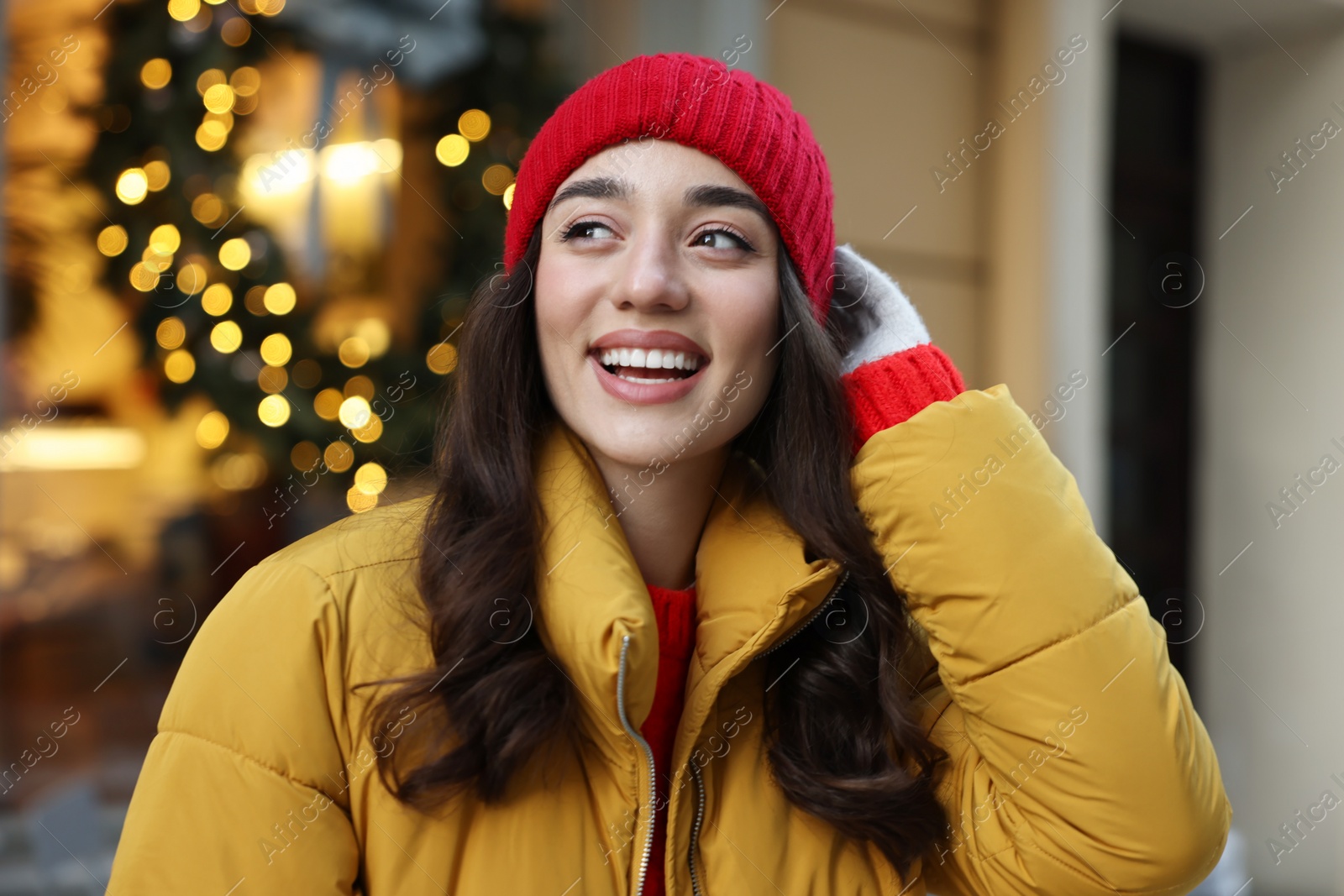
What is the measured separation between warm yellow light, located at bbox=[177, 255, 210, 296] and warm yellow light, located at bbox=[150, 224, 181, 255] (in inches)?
1.9

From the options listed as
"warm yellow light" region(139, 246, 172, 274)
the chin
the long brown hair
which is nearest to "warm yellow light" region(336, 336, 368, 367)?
"warm yellow light" region(139, 246, 172, 274)

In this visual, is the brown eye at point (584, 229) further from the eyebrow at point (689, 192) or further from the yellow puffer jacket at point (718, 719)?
the yellow puffer jacket at point (718, 719)

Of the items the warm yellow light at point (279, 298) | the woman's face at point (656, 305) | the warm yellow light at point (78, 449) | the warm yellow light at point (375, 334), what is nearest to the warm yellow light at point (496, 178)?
the warm yellow light at point (375, 334)

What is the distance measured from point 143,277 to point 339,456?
26.6 inches

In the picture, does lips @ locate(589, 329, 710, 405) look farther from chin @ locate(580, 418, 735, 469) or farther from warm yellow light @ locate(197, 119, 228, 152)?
warm yellow light @ locate(197, 119, 228, 152)

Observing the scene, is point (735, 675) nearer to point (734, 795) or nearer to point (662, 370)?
point (734, 795)

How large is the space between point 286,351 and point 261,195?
0.47 m

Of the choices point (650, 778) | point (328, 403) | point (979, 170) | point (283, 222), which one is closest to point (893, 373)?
point (650, 778)

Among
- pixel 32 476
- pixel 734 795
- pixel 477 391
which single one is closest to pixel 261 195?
pixel 32 476

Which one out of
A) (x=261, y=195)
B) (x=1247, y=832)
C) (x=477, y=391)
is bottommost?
(x=1247, y=832)

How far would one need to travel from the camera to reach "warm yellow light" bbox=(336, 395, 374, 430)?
122 inches

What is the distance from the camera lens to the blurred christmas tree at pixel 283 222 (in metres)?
2.93

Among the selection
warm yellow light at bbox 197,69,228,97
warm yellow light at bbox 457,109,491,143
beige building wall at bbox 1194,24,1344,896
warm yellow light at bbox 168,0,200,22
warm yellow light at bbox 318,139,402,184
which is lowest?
beige building wall at bbox 1194,24,1344,896

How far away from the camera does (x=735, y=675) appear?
55.9 inches
